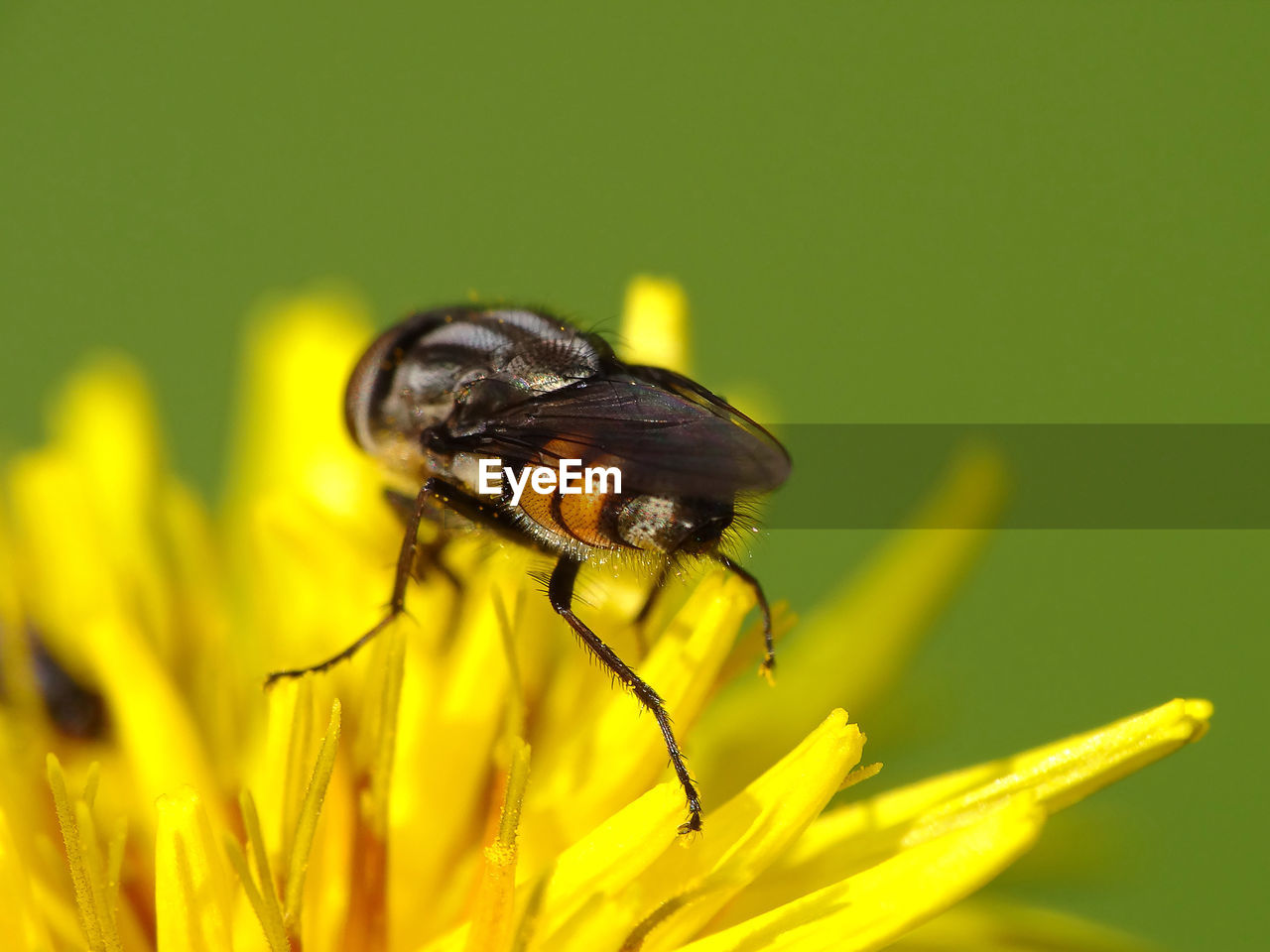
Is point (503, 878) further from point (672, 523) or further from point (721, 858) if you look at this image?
point (672, 523)

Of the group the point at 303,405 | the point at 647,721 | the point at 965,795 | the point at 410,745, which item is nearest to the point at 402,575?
the point at 410,745

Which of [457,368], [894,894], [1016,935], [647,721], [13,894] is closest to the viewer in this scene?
[894,894]

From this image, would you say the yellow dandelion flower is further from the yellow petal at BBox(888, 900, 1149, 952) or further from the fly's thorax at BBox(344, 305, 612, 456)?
the fly's thorax at BBox(344, 305, 612, 456)

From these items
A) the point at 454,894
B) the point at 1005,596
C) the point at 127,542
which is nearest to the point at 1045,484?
the point at 1005,596

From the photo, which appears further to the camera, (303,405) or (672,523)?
(303,405)

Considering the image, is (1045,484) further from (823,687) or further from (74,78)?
(74,78)

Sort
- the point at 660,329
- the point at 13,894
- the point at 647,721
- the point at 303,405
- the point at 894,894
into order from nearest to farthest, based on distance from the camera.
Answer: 1. the point at 894,894
2. the point at 13,894
3. the point at 647,721
4. the point at 660,329
5. the point at 303,405
